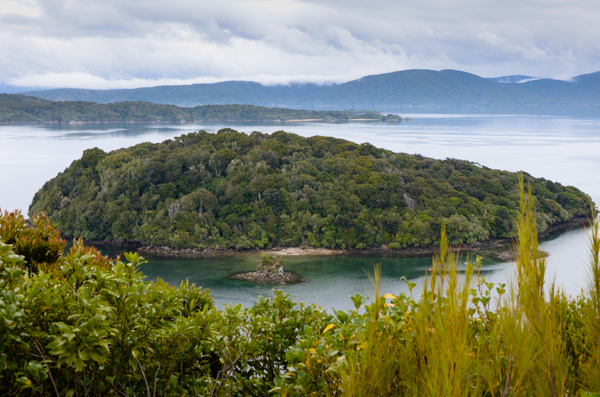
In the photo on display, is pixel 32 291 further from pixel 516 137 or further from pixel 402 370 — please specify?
pixel 516 137

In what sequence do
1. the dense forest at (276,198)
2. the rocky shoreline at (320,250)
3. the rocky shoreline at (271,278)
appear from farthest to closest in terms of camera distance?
the dense forest at (276,198), the rocky shoreline at (320,250), the rocky shoreline at (271,278)

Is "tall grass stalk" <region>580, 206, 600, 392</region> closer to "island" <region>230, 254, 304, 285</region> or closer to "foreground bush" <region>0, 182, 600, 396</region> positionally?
"foreground bush" <region>0, 182, 600, 396</region>

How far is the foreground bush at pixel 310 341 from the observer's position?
2.42m

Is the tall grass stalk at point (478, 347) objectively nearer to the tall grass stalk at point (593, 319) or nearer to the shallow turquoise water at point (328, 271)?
the tall grass stalk at point (593, 319)

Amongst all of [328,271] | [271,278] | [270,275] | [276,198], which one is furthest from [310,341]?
[276,198]

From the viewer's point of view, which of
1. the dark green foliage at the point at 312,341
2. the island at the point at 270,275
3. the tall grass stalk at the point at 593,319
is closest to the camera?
the dark green foliage at the point at 312,341

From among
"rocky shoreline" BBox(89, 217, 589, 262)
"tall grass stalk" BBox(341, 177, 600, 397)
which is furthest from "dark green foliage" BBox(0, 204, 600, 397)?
"rocky shoreline" BBox(89, 217, 589, 262)

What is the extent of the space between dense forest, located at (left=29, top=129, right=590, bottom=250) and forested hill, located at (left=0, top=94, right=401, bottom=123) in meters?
88.7

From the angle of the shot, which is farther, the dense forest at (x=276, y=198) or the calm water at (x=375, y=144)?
the dense forest at (x=276, y=198)

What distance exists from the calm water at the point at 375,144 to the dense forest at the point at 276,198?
388 centimetres

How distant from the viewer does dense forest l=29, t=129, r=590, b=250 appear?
141 ft

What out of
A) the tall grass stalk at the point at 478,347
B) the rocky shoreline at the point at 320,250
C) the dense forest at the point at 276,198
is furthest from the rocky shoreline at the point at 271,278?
the tall grass stalk at the point at 478,347

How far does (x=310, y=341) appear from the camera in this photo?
3613 millimetres

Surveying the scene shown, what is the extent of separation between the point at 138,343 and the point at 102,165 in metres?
51.0
